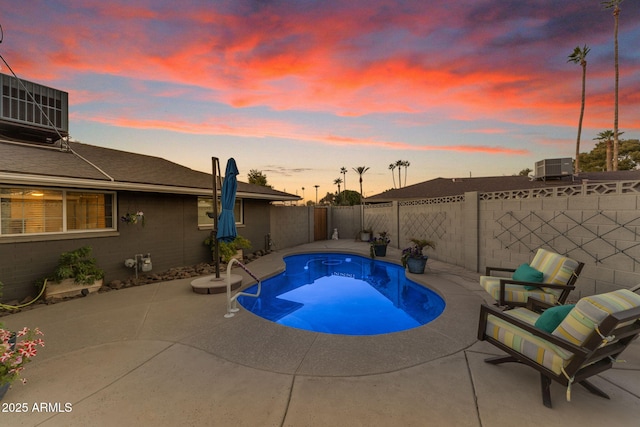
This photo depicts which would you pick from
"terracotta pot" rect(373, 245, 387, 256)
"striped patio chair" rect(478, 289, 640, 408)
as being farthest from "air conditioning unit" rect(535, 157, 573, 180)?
"striped patio chair" rect(478, 289, 640, 408)

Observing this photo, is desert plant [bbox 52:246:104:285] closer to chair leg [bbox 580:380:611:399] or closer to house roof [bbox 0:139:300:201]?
house roof [bbox 0:139:300:201]

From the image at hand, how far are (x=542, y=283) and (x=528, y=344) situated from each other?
92.2 inches

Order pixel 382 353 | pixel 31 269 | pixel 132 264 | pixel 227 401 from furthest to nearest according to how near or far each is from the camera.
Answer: pixel 132 264, pixel 31 269, pixel 382 353, pixel 227 401

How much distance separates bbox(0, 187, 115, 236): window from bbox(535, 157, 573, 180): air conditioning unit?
15.3 m

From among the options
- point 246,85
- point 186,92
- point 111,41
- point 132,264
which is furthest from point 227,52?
point 132,264

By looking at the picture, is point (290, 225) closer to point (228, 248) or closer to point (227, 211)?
point (228, 248)

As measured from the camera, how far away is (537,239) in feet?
19.9

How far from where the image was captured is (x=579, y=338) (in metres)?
2.27

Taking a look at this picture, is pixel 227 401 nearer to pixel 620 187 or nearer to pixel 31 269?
pixel 31 269

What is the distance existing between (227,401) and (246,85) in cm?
972

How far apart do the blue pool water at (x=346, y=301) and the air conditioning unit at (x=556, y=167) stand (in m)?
7.20

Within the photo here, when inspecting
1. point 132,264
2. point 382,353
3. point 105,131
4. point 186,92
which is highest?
point 186,92

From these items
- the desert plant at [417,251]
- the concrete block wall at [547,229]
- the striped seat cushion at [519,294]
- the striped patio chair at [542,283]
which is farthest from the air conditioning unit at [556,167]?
the striped seat cushion at [519,294]

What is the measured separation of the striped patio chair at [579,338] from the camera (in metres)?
2.16
